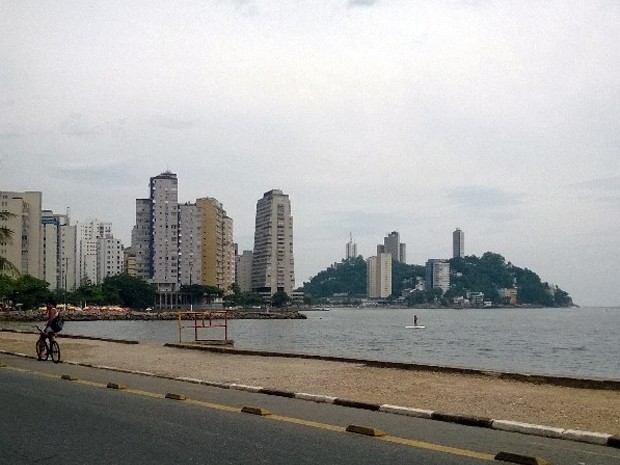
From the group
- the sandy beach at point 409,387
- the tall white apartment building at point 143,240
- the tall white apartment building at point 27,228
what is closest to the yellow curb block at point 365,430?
the sandy beach at point 409,387

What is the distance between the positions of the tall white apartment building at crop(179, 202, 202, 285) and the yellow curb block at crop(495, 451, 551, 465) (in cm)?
18055

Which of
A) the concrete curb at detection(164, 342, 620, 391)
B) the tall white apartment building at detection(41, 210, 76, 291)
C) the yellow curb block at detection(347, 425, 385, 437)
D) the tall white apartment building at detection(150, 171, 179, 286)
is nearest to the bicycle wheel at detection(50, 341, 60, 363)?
the concrete curb at detection(164, 342, 620, 391)

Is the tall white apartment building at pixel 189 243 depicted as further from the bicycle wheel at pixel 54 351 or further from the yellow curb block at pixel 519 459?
the yellow curb block at pixel 519 459

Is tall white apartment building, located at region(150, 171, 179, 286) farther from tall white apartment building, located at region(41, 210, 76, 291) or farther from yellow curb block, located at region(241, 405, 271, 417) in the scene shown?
yellow curb block, located at region(241, 405, 271, 417)

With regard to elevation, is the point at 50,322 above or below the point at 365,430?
above

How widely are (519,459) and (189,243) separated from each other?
183358 millimetres

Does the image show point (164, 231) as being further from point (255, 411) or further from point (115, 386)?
point (255, 411)

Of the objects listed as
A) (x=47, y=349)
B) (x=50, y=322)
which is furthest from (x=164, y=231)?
(x=50, y=322)

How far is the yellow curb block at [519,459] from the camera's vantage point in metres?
7.45

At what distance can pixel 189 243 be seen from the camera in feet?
616

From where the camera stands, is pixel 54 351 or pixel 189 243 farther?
pixel 189 243

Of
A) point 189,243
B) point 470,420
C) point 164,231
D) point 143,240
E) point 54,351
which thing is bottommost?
point 54,351

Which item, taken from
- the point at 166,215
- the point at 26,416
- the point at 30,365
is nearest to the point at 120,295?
the point at 166,215

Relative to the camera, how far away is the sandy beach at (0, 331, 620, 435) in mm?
10875
